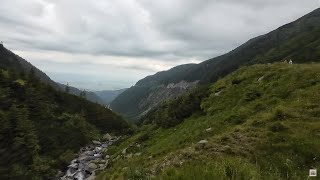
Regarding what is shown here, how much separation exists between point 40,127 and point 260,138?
87.6m

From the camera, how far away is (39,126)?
102 meters

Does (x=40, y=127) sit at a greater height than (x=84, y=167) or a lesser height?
greater

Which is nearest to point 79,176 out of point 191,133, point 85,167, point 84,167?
point 85,167

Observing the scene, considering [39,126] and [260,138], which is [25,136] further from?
[260,138]

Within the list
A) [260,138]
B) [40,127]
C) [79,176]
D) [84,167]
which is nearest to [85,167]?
[84,167]

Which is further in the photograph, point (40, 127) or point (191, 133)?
point (40, 127)

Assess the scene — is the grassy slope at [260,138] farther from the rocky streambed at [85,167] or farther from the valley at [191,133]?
the rocky streambed at [85,167]

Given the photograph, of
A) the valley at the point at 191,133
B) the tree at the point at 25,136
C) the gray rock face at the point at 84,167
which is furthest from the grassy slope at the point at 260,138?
the tree at the point at 25,136

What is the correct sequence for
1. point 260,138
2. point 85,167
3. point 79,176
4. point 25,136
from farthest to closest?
1. point 25,136
2. point 85,167
3. point 79,176
4. point 260,138

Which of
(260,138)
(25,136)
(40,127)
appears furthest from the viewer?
(40,127)

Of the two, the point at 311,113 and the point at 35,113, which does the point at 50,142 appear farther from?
the point at 311,113

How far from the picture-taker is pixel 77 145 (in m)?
101

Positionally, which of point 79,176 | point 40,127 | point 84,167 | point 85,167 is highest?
point 40,127

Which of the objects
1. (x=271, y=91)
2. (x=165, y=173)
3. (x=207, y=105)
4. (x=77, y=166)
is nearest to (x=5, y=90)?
(x=77, y=166)
